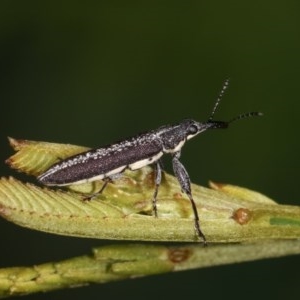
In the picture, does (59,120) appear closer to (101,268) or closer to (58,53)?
(58,53)

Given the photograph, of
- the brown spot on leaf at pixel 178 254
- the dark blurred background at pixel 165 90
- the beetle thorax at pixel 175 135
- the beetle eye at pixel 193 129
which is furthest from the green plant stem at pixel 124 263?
the dark blurred background at pixel 165 90

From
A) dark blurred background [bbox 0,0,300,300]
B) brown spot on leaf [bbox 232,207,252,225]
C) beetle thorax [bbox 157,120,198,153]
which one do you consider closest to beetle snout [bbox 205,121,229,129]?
beetle thorax [bbox 157,120,198,153]

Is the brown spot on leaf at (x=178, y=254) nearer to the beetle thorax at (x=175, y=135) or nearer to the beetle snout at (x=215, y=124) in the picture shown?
the beetle thorax at (x=175, y=135)

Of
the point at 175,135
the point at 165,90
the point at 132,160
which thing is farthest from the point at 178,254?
the point at 165,90

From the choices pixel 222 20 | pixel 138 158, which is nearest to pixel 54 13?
pixel 222 20

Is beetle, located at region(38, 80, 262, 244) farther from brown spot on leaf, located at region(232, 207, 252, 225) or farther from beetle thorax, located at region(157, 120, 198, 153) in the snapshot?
brown spot on leaf, located at region(232, 207, 252, 225)

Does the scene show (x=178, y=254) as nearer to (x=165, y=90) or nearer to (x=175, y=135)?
(x=175, y=135)
